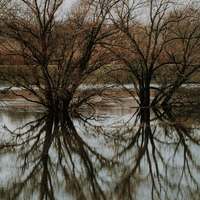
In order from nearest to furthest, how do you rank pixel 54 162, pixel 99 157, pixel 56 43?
pixel 54 162
pixel 99 157
pixel 56 43

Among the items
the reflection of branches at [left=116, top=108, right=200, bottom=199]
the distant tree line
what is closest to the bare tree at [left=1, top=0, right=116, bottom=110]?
the distant tree line

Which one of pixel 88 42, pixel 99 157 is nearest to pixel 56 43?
pixel 88 42

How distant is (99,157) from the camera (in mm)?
11117

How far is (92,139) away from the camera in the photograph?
1343 cm

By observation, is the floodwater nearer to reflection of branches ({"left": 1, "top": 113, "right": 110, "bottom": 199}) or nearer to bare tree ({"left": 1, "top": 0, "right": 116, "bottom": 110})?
reflection of branches ({"left": 1, "top": 113, "right": 110, "bottom": 199})

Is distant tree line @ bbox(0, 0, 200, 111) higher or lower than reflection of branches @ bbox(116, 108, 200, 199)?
higher

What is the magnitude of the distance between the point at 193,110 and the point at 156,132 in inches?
238

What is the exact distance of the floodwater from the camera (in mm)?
8484

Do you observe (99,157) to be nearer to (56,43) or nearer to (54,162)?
(54,162)

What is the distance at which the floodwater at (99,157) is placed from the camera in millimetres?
8484

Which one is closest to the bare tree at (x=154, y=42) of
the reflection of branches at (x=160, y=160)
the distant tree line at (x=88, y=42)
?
the distant tree line at (x=88, y=42)

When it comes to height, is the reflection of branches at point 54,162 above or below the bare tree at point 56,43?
below

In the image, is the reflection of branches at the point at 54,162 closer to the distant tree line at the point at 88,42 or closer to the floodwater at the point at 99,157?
the floodwater at the point at 99,157

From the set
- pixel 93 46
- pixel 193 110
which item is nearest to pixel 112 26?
pixel 93 46
